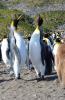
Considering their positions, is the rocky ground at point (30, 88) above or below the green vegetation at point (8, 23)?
below

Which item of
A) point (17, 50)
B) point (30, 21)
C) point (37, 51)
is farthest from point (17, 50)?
point (30, 21)

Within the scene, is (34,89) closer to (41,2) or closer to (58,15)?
(58,15)

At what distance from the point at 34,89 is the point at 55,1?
3429 cm

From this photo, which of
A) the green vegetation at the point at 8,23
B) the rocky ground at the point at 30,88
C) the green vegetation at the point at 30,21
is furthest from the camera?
the green vegetation at the point at 30,21

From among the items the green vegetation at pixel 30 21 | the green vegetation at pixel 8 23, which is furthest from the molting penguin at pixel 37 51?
the green vegetation at pixel 30 21

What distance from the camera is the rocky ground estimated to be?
356 inches

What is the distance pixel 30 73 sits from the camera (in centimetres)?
1173

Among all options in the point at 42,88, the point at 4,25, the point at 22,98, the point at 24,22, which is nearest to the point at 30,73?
the point at 42,88

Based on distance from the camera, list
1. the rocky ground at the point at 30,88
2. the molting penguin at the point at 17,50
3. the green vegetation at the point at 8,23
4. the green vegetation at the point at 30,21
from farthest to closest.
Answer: the green vegetation at the point at 30,21, the green vegetation at the point at 8,23, the molting penguin at the point at 17,50, the rocky ground at the point at 30,88

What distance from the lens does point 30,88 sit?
32.1 ft

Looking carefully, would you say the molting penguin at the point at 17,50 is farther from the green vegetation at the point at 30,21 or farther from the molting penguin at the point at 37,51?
the green vegetation at the point at 30,21

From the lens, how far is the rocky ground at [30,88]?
9039mm

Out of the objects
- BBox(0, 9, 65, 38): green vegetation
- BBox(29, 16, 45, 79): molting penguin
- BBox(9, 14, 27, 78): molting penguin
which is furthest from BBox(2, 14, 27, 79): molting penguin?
BBox(0, 9, 65, 38): green vegetation

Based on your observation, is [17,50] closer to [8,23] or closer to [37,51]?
[37,51]
